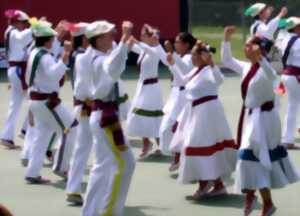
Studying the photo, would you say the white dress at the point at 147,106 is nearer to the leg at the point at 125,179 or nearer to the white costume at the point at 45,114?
the white costume at the point at 45,114

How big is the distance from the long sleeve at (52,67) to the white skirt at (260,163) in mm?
2233

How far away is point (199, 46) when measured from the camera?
8.59 m

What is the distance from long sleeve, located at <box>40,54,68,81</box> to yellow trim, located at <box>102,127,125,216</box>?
1.54 meters

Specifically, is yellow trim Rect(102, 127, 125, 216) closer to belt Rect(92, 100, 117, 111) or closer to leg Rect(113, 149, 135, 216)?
leg Rect(113, 149, 135, 216)

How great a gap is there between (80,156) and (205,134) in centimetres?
130

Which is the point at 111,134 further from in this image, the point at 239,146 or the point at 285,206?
the point at 285,206

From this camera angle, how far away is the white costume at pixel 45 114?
30.1 ft

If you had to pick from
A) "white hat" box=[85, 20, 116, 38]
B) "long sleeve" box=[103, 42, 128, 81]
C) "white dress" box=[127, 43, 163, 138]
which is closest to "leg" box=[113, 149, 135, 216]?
"long sleeve" box=[103, 42, 128, 81]

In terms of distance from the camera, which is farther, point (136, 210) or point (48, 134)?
point (48, 134)

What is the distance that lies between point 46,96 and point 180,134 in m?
1.56

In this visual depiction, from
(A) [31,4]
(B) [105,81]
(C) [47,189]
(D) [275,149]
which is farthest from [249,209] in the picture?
(A) [31,4]

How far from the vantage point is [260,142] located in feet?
24.8

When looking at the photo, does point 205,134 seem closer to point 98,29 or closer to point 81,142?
point 81,142

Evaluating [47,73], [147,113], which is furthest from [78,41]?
[147,113]
